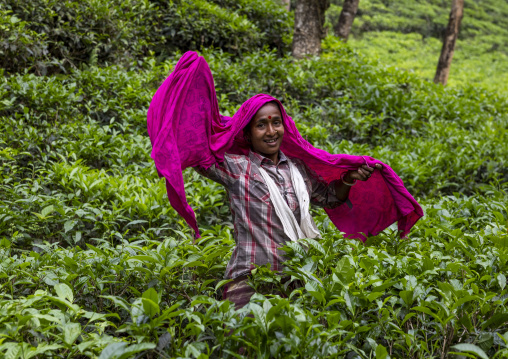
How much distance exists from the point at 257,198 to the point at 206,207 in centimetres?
156

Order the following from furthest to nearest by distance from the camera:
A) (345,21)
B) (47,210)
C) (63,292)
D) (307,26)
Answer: (345,21)
(307,26)
(47,210)
(63,292)

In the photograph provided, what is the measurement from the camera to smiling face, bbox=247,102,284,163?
2.25 meters

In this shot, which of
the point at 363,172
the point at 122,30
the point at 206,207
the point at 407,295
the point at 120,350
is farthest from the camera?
the point at 122,30

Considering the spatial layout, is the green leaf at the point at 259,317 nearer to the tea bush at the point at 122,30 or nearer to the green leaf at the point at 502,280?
the green leaf at the point at 502,280

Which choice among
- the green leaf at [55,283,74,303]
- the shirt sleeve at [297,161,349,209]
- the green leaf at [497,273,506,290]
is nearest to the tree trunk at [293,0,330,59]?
the shirt sleeve at [297,161,349,209]

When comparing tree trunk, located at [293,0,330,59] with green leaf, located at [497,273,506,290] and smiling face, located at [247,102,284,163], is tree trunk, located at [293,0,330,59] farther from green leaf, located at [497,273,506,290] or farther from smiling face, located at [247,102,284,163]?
green leaf, located at [497,273,506,290]

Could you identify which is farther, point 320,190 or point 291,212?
point 320,190

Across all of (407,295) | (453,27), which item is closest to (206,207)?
(407,295)

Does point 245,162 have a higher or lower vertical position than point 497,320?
higher

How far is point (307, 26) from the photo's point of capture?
7.32 meters

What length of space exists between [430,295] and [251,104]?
1186mm

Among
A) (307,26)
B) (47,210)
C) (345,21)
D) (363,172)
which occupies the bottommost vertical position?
(47,210)

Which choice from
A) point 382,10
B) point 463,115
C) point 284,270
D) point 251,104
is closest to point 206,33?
point 463,115

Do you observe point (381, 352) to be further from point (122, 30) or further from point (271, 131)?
point (122, 30)
